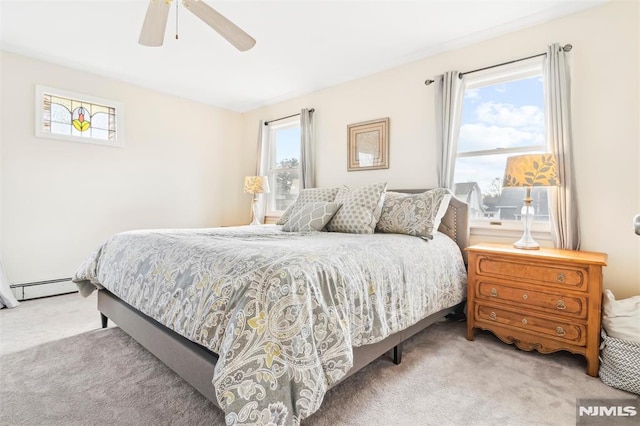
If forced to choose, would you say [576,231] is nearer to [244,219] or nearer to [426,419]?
[426,419]

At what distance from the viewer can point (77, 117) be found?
3543 millimetres

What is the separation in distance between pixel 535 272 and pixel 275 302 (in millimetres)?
1795

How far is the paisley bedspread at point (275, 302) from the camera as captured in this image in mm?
1084

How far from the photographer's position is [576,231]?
2289 millimetres

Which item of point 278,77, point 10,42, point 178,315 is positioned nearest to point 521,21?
point 278,77

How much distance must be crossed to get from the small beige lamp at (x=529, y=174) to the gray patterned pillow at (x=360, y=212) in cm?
96

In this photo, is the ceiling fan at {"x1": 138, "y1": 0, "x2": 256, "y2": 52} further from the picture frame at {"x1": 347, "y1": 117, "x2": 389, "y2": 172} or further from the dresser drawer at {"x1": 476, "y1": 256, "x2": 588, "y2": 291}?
the dresser drawer at {"x1": 476, "y1": 256, "x2": 588, "y2": 291}

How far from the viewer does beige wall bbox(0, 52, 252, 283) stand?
315cm

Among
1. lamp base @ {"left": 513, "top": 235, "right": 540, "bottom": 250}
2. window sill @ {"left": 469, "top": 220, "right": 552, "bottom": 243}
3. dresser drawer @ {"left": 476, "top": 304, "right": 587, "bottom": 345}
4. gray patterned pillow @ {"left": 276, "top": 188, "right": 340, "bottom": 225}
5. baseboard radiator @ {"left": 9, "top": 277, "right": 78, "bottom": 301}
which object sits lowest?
baseboard radiator @ {"left": 9, "top": 277, "right": 78, "bottom": 301}

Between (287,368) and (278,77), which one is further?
(278,77)

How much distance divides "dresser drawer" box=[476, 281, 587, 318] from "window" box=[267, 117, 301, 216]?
2752 millimetres

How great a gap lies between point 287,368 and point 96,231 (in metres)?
3.56

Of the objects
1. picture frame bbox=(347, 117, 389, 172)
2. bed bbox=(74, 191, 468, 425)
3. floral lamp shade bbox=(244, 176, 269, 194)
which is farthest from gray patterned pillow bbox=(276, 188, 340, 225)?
floral lamp shade bbox=(244, 176, 269, 194)

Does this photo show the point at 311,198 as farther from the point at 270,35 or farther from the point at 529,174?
the point at 529,174
